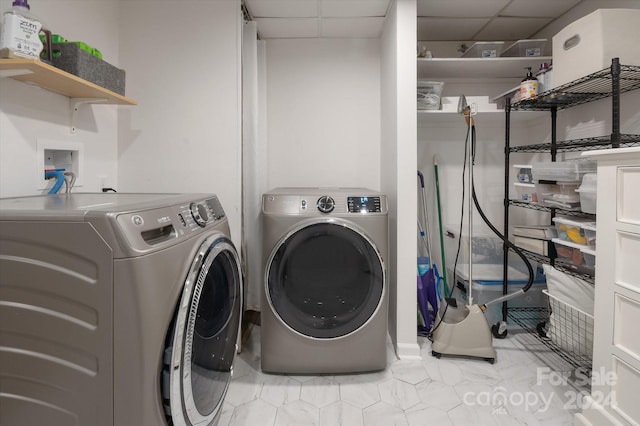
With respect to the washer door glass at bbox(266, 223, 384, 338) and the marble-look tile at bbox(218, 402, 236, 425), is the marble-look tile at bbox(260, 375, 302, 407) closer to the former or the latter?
the marble-look tile at bbox(218, 402, 236, 425)

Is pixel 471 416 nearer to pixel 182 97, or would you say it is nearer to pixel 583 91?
pixel 583 91

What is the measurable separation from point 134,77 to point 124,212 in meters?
1.56

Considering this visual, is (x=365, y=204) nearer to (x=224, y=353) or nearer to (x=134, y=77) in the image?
(x=224, y=353)

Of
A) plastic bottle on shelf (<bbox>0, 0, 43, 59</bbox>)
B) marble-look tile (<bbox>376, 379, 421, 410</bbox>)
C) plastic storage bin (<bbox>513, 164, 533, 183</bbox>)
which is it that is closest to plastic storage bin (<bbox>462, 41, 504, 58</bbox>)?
plastic storage bin (<bbox>513, 164, 533, 183</bbox>)

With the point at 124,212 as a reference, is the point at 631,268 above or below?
below

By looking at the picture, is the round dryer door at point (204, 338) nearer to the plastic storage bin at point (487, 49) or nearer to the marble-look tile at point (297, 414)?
the marble-look tile at point (297, 414)

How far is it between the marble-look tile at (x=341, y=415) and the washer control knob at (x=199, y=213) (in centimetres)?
108

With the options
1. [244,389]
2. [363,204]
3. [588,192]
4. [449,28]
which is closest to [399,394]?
[244,389]

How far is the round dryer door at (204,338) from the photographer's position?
947 mm

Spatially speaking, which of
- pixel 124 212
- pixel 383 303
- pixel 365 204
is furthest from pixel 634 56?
pixel 124 212

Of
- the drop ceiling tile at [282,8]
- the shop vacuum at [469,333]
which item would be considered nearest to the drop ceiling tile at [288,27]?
the drop ceiling tile at [282,8]

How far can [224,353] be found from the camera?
143cm

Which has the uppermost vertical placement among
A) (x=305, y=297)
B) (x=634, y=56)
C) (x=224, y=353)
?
(x=634, y=56)

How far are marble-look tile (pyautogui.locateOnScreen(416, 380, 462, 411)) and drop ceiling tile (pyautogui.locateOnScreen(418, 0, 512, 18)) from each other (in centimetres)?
243
